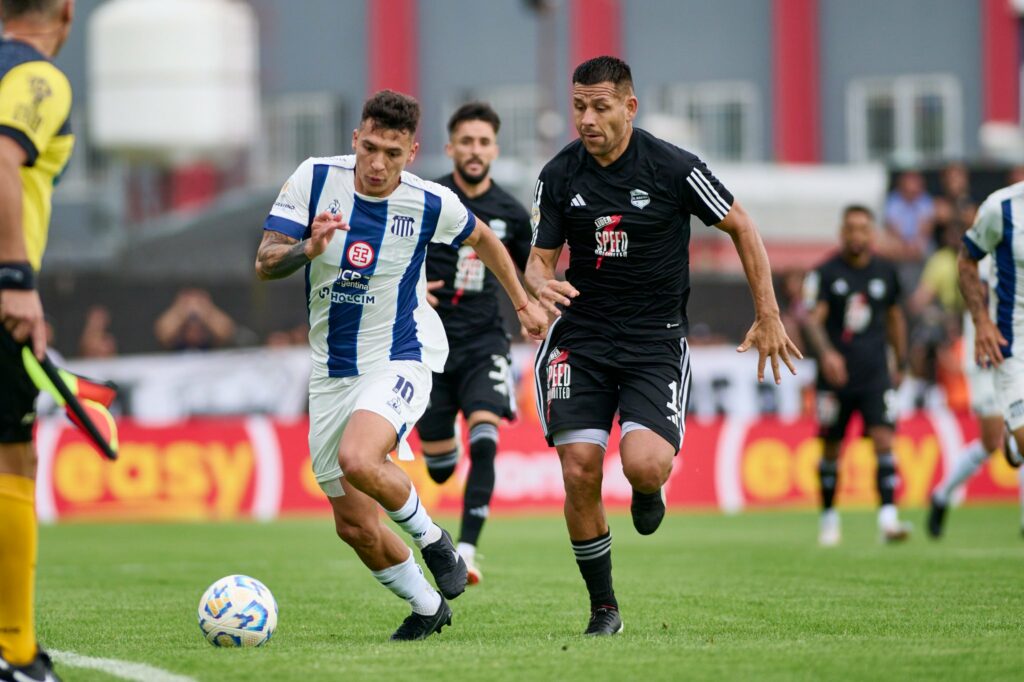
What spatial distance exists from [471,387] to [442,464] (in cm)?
58

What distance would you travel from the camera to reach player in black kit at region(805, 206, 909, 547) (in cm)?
1359

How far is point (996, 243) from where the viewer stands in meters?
9.04

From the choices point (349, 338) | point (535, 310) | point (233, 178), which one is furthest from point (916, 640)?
point (233, 178)

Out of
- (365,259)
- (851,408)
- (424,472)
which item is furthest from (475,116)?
(424,472)

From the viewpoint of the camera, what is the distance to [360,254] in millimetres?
7273

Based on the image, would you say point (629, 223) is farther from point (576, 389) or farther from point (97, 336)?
point (97, 336)

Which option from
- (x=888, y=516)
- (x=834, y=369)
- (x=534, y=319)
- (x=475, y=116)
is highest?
(x=475, y=116)

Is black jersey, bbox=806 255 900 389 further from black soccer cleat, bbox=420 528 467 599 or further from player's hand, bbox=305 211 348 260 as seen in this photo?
player's hand, bbox=305 211 348 260

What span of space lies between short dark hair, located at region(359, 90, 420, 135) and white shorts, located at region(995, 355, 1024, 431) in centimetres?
381

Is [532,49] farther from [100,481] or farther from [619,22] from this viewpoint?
[100,481]

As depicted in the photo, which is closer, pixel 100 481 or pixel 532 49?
pixel 100 481

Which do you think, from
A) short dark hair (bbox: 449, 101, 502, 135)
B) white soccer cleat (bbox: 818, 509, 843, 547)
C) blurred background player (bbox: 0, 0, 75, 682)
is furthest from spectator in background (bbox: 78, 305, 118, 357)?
blurred background player (bbox: 0, 0, 75, 682)

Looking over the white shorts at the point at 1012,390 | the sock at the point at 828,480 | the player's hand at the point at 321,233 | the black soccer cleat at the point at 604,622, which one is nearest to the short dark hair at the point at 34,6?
the player's hand at the point at 321,233

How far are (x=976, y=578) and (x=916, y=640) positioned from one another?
306 cm
